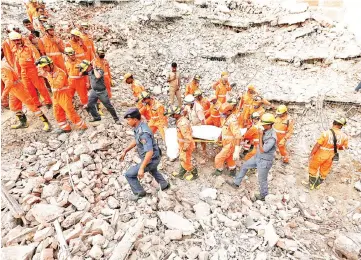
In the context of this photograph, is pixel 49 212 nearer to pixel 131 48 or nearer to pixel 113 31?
pixel 131 48

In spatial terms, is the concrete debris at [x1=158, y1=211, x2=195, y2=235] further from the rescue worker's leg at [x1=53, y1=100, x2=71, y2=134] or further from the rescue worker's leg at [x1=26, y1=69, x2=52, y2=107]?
the rescue worker's leg at [x1=26, y1=69, x2=52, y2=107]

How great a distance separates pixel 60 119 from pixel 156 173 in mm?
A: 2361

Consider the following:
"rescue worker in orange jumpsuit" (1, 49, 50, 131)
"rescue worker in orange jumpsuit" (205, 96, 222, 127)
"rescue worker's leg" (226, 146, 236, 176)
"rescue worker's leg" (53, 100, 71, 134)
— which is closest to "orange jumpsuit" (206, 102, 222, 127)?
"rescue worker in orange jumpsuit" (205, 96, 222, 127)

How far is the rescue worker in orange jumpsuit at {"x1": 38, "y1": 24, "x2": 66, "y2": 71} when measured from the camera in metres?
5.81

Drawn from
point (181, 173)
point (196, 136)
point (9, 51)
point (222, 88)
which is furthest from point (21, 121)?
point (222, 88)

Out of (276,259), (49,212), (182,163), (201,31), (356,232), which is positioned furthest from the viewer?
(201,31)

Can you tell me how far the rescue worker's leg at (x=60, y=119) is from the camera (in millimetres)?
5137

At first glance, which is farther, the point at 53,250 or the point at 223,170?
the point at 223,170

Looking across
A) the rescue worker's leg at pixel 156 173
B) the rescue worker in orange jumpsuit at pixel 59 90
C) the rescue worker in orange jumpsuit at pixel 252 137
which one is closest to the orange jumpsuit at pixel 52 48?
the rescue worker in orange jumpsuit at pixel 59 90

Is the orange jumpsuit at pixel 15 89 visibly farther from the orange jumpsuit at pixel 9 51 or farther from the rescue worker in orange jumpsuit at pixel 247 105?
the rescue worker in orange jumpsuit at pixel 247 105

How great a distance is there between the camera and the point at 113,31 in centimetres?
948

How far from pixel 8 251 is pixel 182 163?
2.88m

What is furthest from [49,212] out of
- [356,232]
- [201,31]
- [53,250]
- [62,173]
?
[201,31]

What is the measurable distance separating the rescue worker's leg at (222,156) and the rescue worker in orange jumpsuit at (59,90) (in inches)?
112
